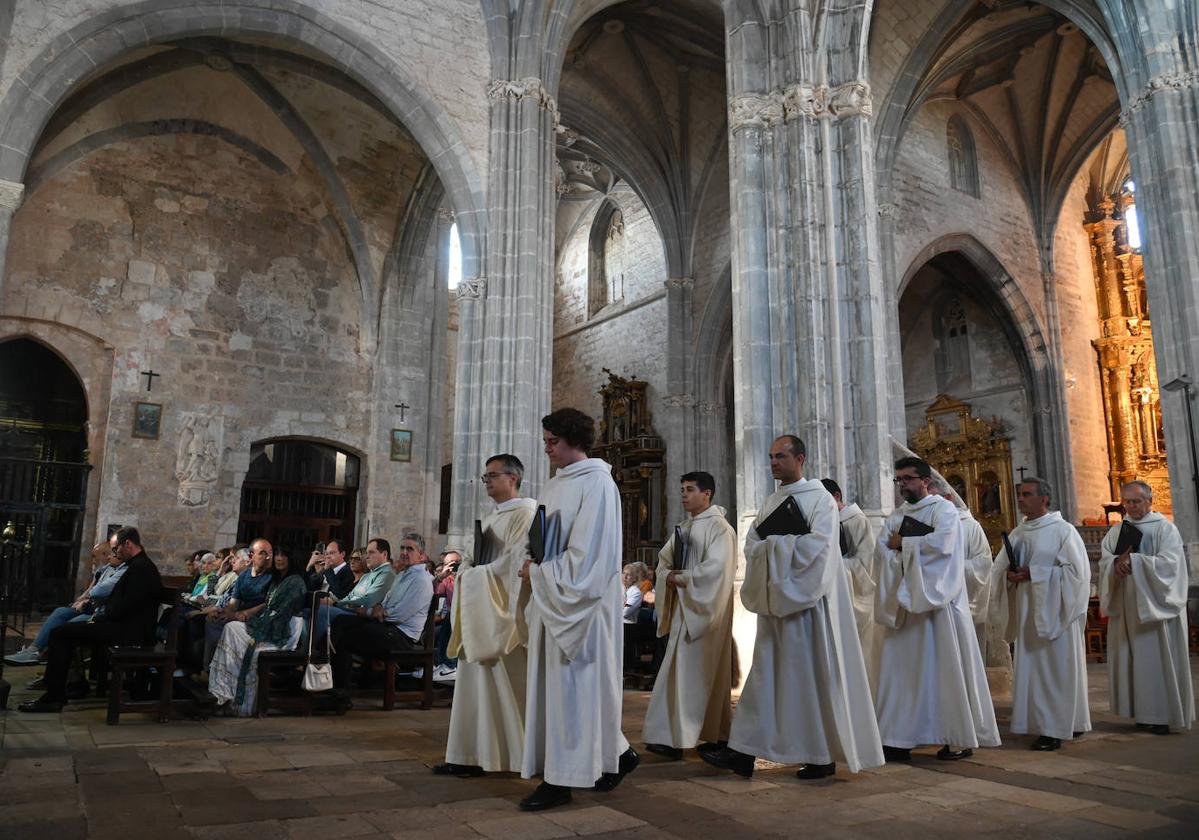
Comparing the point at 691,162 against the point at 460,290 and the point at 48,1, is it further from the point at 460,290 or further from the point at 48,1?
the point at 48,1

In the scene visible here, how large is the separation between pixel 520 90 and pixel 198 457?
Answer: 8.50m

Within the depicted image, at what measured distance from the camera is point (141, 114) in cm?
1534

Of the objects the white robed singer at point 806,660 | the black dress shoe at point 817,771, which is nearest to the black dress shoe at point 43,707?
the white robed singer at point 806,660

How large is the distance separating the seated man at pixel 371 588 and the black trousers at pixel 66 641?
5.03ft

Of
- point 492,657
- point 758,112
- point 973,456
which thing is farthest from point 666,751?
point 973,456

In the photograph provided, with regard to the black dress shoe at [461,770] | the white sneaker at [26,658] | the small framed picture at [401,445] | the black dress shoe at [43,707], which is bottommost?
the black dress shoe at [461,770]

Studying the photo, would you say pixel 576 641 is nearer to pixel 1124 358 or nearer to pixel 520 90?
pixel 520 90

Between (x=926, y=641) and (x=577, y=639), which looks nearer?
(x=577, y=639)

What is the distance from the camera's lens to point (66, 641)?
6.36 meters

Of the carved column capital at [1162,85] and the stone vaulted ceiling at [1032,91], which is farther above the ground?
the stone vaulted ceiling at [1032,91]

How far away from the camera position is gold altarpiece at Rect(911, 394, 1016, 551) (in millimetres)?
21797

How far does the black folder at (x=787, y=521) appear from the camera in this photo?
4422 millimetres

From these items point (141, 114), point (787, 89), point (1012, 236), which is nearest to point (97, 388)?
point (141, 114)

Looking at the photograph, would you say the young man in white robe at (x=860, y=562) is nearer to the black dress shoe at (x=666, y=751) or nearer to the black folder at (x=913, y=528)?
the black folder at (x=913, y=528)
